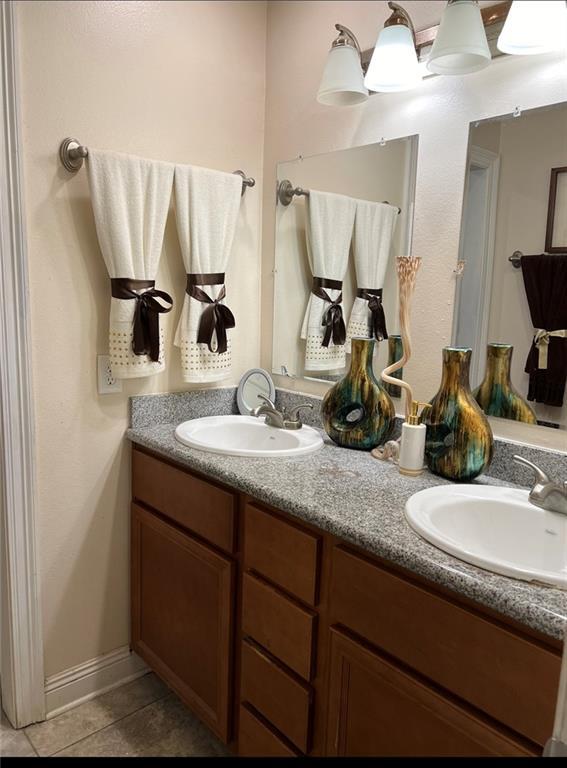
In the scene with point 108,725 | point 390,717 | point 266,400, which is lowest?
point 108,725

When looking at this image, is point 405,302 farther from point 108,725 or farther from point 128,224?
point 108,725

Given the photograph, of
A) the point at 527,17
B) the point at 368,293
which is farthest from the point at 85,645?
the point at 527,17

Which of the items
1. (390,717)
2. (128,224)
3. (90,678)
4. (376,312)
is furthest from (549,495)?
(90,678)

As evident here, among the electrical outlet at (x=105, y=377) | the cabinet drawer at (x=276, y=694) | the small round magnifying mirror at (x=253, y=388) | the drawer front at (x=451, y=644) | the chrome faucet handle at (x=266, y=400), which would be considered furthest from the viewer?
the small round magnifying mirror at (x=253, y=388)

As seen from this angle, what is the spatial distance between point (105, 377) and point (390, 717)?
1082 mm

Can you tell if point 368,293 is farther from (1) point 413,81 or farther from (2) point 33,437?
(2) point 33,437

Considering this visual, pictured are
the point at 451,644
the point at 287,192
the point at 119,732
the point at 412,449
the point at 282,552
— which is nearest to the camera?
the point at 451,644

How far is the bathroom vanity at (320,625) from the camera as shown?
0.76 m

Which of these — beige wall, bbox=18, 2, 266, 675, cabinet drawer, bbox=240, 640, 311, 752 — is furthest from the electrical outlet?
cabinet drawer, bbox=240, 640, 311, 752

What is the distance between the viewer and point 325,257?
1654mm

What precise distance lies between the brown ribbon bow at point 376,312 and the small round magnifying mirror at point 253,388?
45 centimetres

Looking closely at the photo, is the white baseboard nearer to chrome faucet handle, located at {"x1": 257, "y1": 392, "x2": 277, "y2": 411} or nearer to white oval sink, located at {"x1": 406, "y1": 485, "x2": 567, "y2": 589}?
chrome faucet handle, located at {"x1": 257, "y1": 392, "x2": 277, "y2": 411}

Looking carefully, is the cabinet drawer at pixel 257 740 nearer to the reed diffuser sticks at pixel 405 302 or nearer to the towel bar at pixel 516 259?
the reed diffuser sticks at pixel 405 302

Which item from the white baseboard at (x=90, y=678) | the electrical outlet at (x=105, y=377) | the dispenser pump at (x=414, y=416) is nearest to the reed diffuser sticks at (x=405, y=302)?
the dispenser pump at (x=414, y=416)
